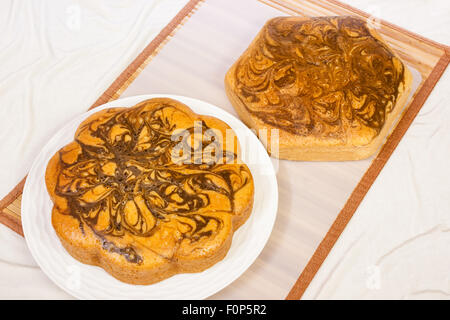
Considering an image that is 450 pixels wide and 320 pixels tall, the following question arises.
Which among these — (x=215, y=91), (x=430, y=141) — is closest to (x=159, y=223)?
(x=215, y=91)

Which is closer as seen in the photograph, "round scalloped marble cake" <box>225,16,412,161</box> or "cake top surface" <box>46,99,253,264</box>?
"cake top surface" <box>46,99,253,264</box>

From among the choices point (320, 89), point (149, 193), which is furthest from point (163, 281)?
point (320, 89)

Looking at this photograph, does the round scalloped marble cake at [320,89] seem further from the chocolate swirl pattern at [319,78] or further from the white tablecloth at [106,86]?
the white tablecloth at [106,86]

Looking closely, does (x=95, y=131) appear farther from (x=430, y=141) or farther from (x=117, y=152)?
(x=430, y=141)

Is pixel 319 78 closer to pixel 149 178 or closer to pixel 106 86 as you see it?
pixel 149 178

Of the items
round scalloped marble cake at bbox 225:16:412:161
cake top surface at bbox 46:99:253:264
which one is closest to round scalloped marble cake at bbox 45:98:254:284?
cake top surface at bbox 46:99:253:264

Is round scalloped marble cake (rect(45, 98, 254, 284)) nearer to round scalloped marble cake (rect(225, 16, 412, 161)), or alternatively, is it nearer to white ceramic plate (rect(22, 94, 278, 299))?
white ceramic plate (rect(22, 94, 278, 299))
